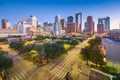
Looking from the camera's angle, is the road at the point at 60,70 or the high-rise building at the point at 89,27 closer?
the road at the point at 60,70

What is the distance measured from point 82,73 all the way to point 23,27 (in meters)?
3.97

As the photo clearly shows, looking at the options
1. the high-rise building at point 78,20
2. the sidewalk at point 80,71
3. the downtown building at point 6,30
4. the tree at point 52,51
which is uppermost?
the high-rise building at point 78,20

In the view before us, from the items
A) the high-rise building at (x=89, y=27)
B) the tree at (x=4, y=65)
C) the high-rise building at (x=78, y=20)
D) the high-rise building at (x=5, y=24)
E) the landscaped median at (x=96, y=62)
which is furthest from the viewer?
the high-rise building at (x=89, y=27)

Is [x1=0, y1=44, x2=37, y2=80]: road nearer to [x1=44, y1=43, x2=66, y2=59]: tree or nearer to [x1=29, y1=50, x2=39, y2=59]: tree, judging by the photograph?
[x1=29, y1=50, x2=39, y2=59]: tree

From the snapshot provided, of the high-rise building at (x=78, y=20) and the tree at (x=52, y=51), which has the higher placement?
the high-rise building at (x=78, y=20)

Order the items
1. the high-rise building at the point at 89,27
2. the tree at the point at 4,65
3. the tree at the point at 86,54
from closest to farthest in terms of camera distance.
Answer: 1. the tree at the point at 4,65
2. the tree at the point at 86,54
3. the high-rise building at the point at 89,27

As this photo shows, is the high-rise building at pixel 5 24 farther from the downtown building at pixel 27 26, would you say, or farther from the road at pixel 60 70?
the road at pixel 60 70

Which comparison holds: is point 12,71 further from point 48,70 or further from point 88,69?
point 88,69

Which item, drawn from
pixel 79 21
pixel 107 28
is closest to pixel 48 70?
pixel 79 21

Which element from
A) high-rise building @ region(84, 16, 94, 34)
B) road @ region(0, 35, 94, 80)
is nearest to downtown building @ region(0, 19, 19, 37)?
road @ region(0, 35, 94, 80)

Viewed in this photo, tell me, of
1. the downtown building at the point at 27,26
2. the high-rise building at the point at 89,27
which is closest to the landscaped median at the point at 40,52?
the downtown building at the point at 27,26

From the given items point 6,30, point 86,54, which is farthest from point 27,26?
point 86,54

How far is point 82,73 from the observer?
323 centimetres

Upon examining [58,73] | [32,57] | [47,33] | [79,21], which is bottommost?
[58,73]
